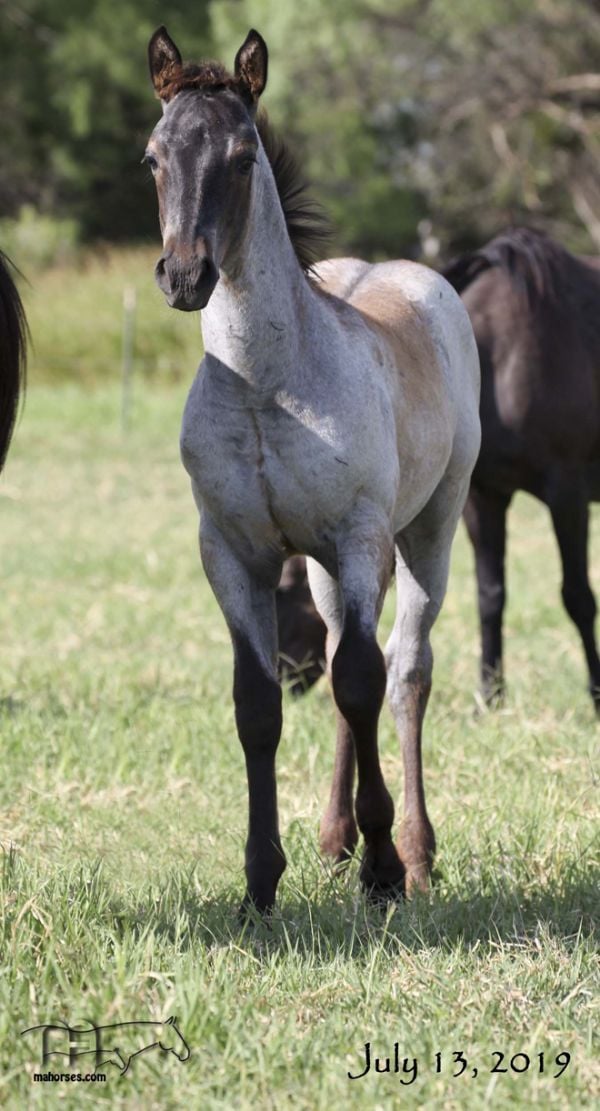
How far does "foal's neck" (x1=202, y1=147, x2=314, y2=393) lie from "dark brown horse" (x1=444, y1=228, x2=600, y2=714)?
9.72 feet

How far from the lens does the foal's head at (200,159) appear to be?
3.03 meters

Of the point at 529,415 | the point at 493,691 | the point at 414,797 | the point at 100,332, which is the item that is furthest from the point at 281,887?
the point at 100,332

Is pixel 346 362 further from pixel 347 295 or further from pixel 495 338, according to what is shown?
pixel 495 338

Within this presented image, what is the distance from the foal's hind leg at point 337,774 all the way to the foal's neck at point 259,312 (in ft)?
2.97

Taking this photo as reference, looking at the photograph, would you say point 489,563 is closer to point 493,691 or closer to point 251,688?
point 493,691

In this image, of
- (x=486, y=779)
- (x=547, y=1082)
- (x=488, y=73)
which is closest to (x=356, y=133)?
(x=488, y=73)

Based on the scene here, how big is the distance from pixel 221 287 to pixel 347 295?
98 cm

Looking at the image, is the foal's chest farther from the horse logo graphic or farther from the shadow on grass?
the horse logo graphic

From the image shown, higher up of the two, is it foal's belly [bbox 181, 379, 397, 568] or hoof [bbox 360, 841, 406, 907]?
foal's belly [bbox 181, 379, 397, 568]

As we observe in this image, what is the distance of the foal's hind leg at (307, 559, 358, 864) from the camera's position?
424 cm

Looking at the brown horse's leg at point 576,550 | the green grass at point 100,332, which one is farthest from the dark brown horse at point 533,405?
the green grass at point 100,332

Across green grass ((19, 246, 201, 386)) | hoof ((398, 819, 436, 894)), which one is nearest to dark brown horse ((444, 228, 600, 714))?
hoof ((398, 819, 436, 894))

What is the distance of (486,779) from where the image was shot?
4855mm

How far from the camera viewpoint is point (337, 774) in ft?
14.2
